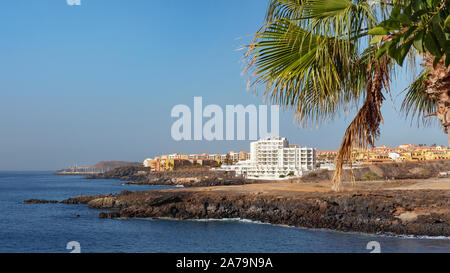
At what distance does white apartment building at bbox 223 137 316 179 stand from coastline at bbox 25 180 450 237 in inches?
1474

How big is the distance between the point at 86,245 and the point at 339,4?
77.3ft

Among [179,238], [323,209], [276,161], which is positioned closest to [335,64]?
[179,238]

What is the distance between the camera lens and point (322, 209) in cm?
2850

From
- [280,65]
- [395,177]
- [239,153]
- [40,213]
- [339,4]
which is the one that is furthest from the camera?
[239,153]

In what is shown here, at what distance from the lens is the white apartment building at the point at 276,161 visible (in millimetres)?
73500

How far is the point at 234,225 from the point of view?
28.8 meters

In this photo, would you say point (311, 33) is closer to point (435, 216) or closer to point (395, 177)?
point (435, 216)

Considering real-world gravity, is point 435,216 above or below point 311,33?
below

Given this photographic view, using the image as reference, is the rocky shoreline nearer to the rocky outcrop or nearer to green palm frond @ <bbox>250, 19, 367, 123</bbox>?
the rocky outcrop

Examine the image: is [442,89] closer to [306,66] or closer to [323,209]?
[306,66]

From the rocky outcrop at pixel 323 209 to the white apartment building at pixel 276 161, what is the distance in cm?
3760

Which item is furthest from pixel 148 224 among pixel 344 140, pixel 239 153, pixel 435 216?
pixel 239 153
